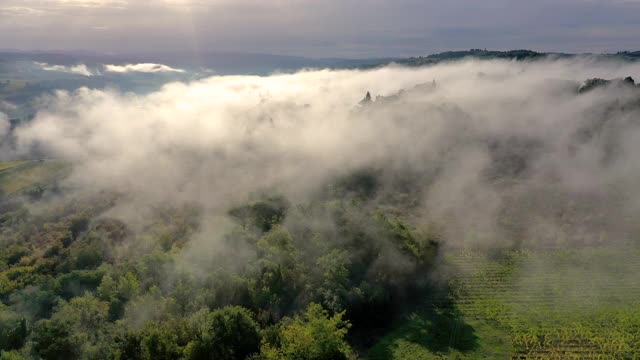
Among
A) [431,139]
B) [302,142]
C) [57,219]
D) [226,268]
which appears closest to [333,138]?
[302,142]

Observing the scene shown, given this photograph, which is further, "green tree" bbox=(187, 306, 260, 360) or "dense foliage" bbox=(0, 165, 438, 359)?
"dense foliage" bbox=(0, 165, 438, 359)

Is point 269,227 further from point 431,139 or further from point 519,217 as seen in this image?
point 431,139

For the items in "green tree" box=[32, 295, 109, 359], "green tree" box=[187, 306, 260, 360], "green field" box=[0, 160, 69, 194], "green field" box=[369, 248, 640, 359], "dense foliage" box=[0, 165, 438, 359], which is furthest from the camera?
"green field" box=[0, 160, 69, 194]

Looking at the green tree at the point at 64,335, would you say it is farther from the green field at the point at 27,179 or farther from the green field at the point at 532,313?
the green field at the point at 27,179

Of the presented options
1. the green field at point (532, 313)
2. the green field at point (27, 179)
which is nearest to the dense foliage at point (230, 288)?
the green field at point (532, 313)

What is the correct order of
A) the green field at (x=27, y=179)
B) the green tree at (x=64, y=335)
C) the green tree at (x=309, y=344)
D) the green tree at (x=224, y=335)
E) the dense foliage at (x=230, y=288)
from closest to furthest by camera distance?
the green tree at (x=309, y=344) → the green tree at (x=224, y=335) → the dense foliage at (x=230, y=288) → the green tree at (x=64, y=335) → the green field at (x=27, y=179)

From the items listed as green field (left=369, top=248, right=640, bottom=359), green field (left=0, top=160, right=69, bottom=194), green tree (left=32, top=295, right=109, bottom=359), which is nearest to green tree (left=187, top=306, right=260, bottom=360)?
green tree (left=32, top=295, right=109, bottom=359)

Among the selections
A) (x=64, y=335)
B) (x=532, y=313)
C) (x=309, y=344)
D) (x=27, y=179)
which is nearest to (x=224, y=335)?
(x=309, y=344)

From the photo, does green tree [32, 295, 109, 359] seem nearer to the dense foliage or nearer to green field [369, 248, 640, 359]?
the dense foliage
